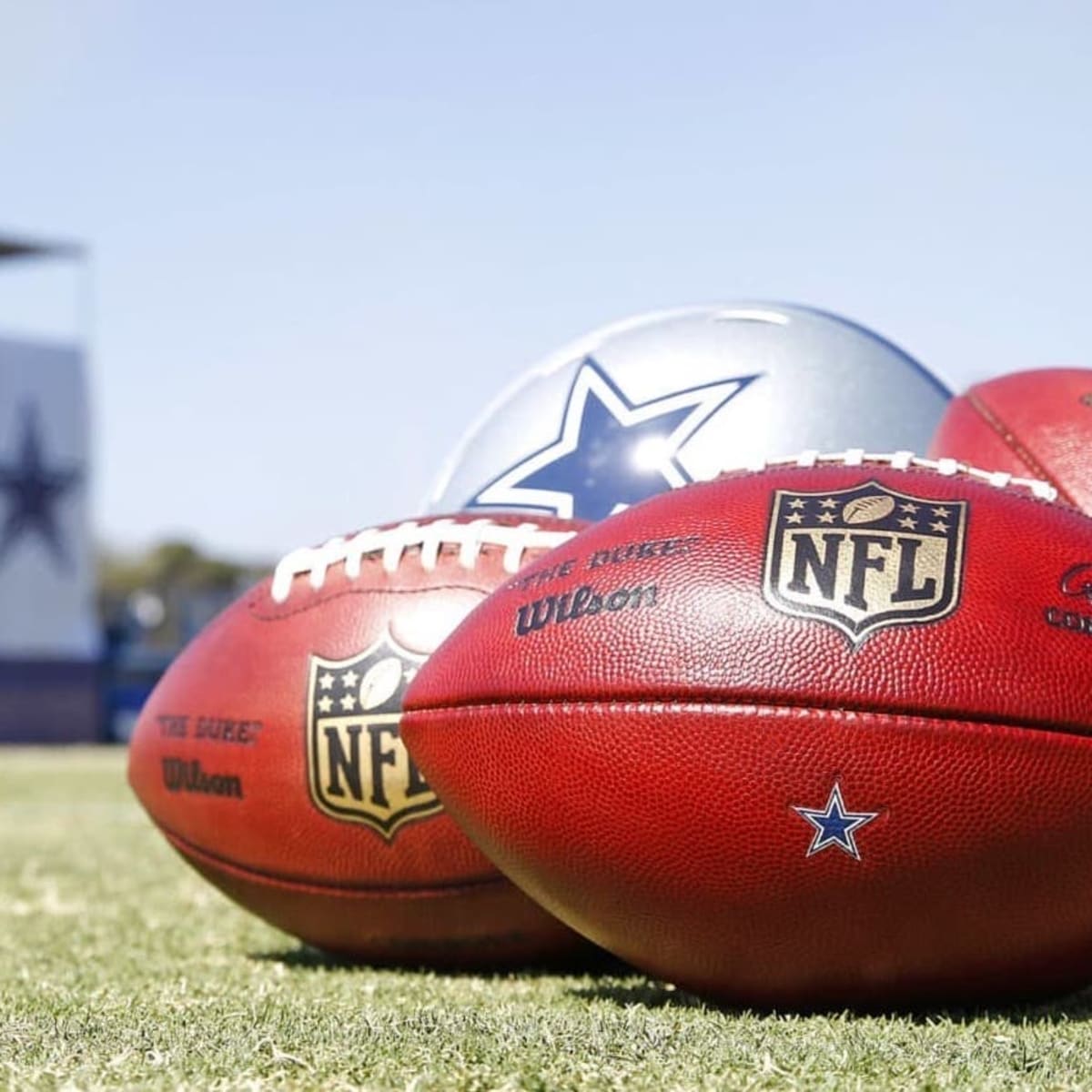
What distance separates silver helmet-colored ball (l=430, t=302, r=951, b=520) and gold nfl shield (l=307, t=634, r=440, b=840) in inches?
25.0

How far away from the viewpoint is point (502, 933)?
306 cm

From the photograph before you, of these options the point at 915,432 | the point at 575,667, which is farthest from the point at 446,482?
the point at 575,667

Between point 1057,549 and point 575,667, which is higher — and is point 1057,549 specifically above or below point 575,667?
above

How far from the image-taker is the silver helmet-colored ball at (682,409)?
354 cm

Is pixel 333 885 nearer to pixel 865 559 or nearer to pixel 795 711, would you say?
pixel 795 711

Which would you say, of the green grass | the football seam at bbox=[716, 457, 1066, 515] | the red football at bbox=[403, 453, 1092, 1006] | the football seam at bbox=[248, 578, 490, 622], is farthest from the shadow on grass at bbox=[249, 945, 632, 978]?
the football seam at bbox=[716, 457, 1066, 515]

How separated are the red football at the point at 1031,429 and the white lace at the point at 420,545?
32.2 inches

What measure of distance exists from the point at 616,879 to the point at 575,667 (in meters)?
0.32

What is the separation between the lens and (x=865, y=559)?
2400 mm

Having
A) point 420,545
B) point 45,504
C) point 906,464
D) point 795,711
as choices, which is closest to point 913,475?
point 906,464

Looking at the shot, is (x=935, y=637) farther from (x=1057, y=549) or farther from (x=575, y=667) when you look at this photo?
(x=575, y=667)

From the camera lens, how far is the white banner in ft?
83.4

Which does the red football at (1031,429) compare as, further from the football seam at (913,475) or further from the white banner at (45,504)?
the white banner at (45,504)

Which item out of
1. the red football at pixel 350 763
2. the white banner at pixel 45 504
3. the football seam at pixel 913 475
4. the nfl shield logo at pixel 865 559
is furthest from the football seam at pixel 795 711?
the white banner at pixel 45 504
